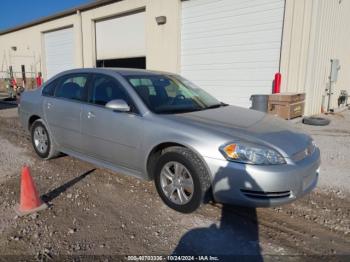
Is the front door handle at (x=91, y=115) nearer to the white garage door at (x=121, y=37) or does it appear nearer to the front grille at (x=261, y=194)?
the front grille at (x=261, y=194)

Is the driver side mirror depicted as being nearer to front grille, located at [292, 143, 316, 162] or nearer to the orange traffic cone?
the orange traffic cone

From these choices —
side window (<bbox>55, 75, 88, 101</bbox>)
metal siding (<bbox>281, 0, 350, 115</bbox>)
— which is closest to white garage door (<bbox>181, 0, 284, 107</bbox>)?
metal siding (<bbox>281, 0, 350, 115</bbox>)

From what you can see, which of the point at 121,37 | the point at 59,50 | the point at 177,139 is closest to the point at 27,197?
the point at 177,139

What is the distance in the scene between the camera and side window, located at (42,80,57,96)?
4887 millimetres

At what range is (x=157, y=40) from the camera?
1244cm

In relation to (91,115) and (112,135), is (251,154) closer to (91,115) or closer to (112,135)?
(112,135)

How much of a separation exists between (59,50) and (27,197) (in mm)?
16515

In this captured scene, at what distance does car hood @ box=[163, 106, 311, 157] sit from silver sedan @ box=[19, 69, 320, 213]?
0.04ft

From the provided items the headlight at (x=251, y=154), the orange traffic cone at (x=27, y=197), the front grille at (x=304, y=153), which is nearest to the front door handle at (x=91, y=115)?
the orange traffic cone at (x=27, y=197)

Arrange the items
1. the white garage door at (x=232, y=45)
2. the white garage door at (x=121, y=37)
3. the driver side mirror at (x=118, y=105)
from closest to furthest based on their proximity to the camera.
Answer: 1. the driver side mirror at (x=118, y=105)
2. the white garage door at (x=232, y=45)
3. the white garage door at (x=121, y=37)

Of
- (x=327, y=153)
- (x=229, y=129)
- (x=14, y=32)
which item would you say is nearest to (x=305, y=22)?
(x=327, y=153)

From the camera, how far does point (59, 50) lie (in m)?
17.9

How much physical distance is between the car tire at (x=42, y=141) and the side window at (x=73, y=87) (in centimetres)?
69

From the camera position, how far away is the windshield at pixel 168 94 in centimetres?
369
